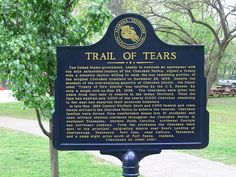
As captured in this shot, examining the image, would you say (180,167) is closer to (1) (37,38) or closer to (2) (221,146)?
(2) (221,146)

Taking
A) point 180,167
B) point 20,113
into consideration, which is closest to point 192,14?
point 20,113

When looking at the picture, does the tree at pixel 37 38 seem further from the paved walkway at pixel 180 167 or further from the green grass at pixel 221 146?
the green grass at pixel 221 146

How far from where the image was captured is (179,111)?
14.2 ft

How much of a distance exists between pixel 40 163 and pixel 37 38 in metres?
4.15

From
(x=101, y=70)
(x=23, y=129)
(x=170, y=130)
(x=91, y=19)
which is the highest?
(x=91, y=19)

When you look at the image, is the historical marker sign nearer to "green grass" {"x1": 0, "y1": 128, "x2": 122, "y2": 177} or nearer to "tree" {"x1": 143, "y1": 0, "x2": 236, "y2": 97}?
"green grass" {"x1": 0, "y1": 128, "x2": 122, "y2": 177}

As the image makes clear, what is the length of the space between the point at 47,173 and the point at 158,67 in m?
4.42

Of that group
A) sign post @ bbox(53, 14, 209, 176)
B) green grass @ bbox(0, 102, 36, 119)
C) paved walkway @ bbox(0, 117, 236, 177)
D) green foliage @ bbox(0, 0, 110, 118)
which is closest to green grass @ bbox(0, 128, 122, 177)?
paved walkway @ bbox(0, 117, 236, 177)

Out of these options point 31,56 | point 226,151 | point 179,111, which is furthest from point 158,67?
point 226,151

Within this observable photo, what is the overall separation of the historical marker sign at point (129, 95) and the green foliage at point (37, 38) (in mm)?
878

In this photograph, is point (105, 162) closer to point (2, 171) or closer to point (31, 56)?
point (2, 171)

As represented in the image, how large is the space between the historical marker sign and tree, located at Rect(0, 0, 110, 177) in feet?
2.87

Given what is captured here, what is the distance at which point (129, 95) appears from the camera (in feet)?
14.2

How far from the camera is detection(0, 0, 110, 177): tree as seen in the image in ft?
16.7
